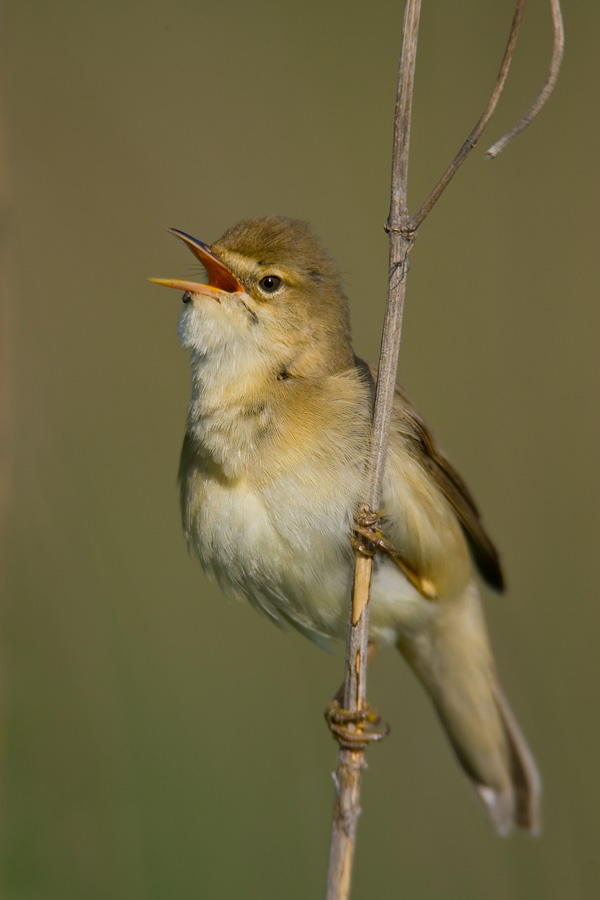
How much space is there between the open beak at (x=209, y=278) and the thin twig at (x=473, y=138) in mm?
767

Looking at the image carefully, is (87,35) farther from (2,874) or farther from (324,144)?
(2,874)

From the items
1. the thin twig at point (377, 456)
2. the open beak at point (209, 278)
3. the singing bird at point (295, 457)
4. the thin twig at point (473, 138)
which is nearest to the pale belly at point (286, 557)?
the singing bird at point (295, 457)

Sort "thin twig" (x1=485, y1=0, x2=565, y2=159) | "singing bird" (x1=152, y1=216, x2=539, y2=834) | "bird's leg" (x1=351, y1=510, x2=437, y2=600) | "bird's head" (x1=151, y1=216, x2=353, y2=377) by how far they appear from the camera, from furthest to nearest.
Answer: "bird's head" (x1=151, y1=216, x2=353, y2=377)
"singing bird" (x1=152, y1=216, x2=539, y2=834)
"bird's leg" (x1=351, y1=510, x2=437, y2=600)
"thin twig" (x1=485, y1=0, x2=565, y2=159)

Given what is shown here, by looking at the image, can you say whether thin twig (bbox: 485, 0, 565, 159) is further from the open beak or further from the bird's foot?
the bird's foot

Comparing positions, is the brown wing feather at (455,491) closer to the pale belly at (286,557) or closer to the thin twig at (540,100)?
the pale belly at (286,557)

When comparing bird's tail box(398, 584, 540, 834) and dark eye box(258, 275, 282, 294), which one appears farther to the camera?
bird's tail box(398, 584, 540, 834)

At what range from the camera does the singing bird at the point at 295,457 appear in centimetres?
246

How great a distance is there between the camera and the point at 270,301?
266 centimetres

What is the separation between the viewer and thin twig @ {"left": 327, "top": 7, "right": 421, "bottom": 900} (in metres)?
1.93

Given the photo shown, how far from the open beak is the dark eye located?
6cm

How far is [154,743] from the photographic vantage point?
3400 millimetres

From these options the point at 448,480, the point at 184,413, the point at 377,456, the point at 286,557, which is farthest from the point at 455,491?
the point at 184,413

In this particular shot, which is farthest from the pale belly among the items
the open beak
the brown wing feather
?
the open beak

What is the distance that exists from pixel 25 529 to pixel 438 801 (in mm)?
1844
